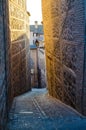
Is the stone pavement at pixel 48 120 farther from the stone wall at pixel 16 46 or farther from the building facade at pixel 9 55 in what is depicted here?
the stone wall at pixel 16 46

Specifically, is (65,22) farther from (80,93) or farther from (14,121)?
(14,121)

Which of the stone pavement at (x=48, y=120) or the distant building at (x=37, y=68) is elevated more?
the stone pavement at (x=48, y=120)

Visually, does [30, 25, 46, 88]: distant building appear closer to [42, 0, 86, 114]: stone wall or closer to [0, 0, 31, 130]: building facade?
[0, 0, 31, 130]: building facade

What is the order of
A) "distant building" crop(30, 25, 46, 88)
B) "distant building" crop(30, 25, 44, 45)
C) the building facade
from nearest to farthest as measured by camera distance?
the building facade < "distant building" crop(30, 25, 46, 88) < "distant building" crop(30, 25, 44, 45)

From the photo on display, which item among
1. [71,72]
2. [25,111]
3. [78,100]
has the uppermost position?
[71,72]

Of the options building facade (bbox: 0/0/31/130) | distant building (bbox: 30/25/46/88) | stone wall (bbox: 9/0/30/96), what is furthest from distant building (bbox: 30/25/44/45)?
building facade (bbox: 0/0/31/130)

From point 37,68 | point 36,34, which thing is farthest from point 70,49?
point 36,34

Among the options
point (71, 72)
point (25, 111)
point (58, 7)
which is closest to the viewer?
point (71, 72)

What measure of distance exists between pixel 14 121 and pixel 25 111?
3.63 ft

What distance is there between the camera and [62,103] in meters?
6.68

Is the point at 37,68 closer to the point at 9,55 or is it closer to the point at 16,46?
the point at 16,46

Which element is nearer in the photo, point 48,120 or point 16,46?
point 48,120

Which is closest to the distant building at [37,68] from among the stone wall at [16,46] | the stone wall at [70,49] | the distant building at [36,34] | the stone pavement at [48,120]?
the distant building at [36,34]

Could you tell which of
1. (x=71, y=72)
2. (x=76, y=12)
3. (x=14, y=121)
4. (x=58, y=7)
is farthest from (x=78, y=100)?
(x=58, y=7)
